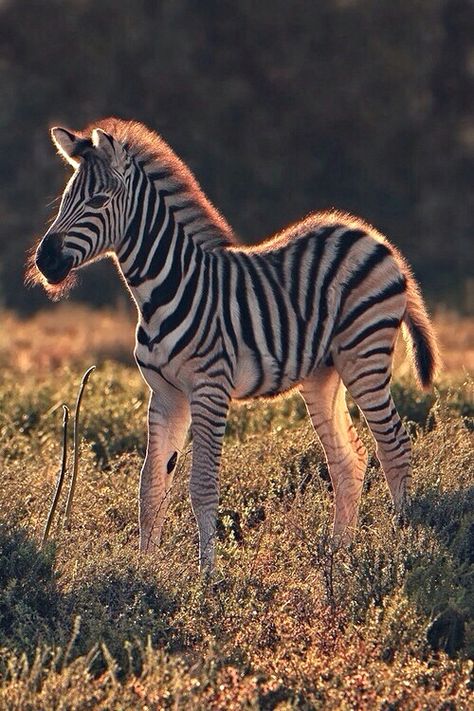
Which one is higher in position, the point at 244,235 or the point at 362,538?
the point at 244,235

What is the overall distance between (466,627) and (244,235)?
20.4 m

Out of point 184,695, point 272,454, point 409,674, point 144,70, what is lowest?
point 184,695

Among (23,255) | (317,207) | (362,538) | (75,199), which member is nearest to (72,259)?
(75,199)

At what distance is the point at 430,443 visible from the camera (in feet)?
29.2

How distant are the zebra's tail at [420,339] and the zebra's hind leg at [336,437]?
489 mm

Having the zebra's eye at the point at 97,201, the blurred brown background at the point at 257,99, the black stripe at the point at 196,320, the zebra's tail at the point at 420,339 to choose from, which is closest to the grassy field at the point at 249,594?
the zebra's tail at the point at 420,339

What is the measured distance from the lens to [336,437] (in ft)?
27.8

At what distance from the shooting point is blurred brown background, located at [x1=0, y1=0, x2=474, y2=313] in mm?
27438

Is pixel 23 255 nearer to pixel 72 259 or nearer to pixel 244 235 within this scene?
pixel 244 235

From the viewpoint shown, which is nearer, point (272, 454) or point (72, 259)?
point (72, 259)

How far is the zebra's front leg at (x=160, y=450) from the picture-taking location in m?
7.91

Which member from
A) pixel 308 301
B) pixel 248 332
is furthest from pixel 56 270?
pixel 308 301

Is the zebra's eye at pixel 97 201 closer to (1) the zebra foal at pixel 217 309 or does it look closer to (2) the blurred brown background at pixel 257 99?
(1) the zebra foal at pixel 217 309

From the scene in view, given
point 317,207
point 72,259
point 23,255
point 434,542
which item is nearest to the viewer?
point 434,542
